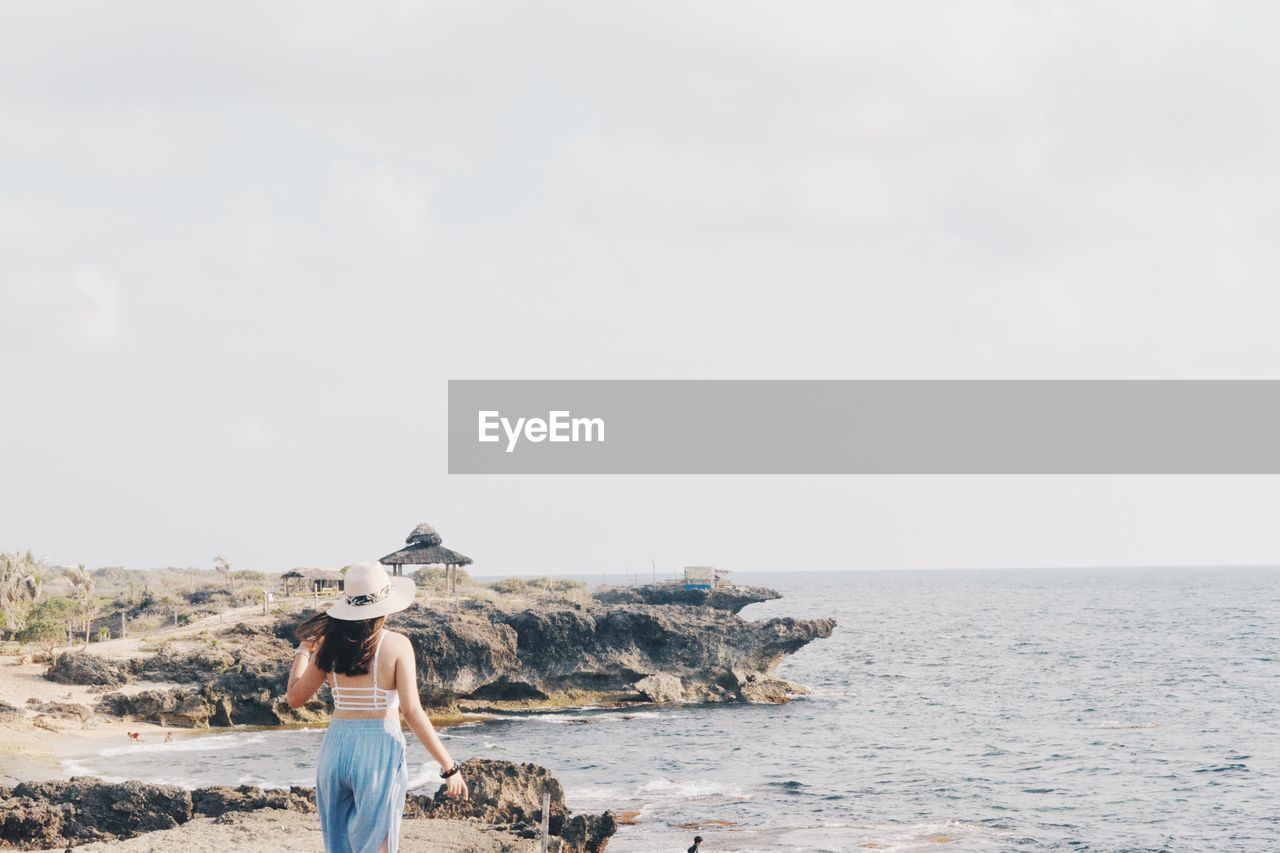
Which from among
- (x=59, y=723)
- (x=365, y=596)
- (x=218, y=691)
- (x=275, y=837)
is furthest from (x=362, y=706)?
(x=218, y=691)

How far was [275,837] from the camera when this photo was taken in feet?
54.2

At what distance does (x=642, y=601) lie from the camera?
219 ft

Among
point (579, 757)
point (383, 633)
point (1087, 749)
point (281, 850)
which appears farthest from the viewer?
point (1087, 749)

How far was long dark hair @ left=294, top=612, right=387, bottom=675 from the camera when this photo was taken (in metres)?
5.95

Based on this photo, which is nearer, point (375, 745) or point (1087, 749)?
point (375, 745)

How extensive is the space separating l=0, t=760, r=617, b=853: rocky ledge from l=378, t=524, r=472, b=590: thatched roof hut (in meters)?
35.6

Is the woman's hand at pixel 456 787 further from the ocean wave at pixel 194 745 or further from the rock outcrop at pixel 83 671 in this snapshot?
the rock outcrop at pixel 83 671

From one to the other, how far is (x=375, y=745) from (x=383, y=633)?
0.62 m

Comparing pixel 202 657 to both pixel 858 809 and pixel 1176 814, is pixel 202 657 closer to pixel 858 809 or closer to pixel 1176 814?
pixel 858 809

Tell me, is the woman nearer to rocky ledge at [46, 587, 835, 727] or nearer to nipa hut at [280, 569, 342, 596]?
rocky ledge at [46, 587, 835, 727]

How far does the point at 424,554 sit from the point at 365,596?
51.4m

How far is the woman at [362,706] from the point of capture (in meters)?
5.97

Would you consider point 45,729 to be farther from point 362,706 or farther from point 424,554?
point 362,706

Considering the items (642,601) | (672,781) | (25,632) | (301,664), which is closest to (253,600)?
(25,632)
